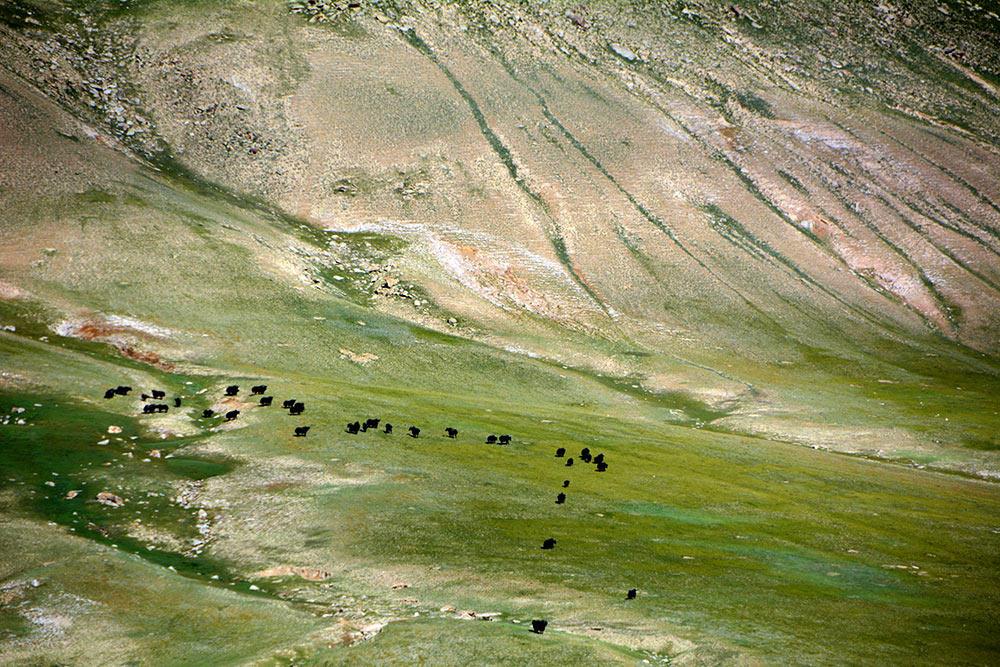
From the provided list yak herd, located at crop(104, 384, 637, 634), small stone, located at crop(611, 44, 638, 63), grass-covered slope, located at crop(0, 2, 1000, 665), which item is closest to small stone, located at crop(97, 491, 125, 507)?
grass-covered slope, located at crop(0, 2, 1000, 665)

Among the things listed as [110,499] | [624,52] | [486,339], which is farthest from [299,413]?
[624,52]

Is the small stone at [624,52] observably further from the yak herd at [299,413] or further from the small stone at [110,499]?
the small stone at [110,499]

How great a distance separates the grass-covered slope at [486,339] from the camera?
3303 cm

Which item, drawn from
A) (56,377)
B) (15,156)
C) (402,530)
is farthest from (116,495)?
(15,156)

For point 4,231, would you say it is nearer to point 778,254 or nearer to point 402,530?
point 402,530

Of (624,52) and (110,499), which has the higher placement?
(624,52)

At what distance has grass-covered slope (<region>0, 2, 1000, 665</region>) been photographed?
108 ft

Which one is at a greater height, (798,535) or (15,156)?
(15,156)

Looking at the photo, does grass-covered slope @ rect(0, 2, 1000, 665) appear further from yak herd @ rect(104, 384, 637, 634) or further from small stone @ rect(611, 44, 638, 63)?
yak herd @ rect(104, 384, 637, 634)

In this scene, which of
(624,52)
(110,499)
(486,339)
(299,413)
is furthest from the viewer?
(624,52)

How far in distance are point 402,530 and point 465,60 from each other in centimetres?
14399

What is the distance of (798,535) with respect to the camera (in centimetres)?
4478

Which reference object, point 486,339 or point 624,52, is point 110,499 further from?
point 624,52

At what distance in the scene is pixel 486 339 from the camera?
101 meters
